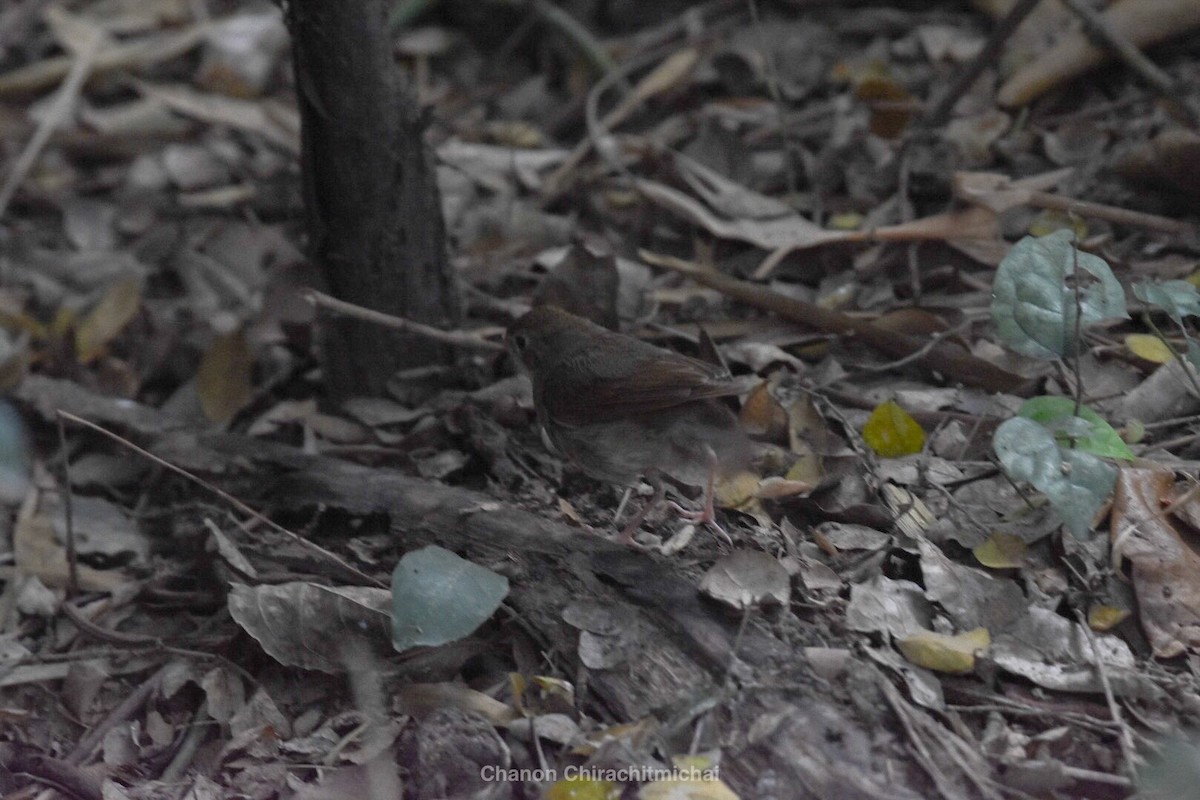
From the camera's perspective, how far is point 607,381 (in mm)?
3436

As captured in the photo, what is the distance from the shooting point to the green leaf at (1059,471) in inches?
106

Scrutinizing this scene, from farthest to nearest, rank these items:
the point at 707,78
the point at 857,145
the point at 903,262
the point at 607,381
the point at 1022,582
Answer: the point at 707,78
the point at 857,145
the point at 903,262
the point at 607,381
the point at 1022,582

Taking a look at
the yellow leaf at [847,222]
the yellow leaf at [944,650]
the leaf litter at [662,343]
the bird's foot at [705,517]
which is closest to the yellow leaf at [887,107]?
the leaf litter at [662,343]

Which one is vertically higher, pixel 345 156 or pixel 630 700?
pixel 345 156

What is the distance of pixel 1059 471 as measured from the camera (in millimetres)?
2723

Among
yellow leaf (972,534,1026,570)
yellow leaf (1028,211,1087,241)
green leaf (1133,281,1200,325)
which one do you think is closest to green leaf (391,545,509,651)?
yellow leaf (972,534,1026,570)

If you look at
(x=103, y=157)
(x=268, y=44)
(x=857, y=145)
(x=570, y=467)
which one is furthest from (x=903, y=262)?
(x=103, y=157)

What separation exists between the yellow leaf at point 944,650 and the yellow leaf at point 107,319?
3.40 metres

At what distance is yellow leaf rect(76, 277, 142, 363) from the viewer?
15.3ft

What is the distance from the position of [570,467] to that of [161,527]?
1373mm

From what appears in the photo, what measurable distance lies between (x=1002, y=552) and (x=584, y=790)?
1.24 metres

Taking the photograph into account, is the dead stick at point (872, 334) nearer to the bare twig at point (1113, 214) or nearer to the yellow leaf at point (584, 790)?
the bare twig at point (1113, 214)

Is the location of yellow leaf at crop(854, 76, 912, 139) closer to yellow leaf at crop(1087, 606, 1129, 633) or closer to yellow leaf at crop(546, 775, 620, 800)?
yellow leaf at crop(1087, 606, 1129, 633)

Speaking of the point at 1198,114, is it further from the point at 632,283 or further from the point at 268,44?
the point at 268,44
